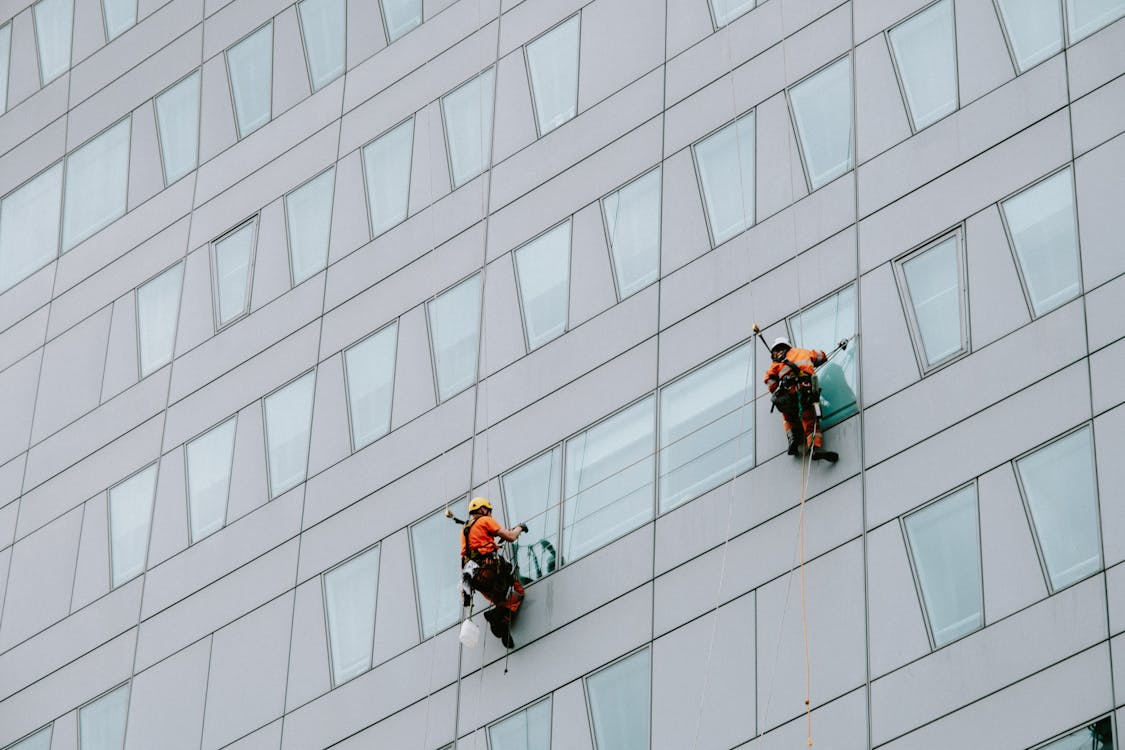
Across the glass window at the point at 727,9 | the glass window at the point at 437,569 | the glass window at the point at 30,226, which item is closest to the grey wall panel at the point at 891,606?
the glass window at the point at 437,569

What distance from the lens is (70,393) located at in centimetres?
3906

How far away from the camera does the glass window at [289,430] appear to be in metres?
34.2

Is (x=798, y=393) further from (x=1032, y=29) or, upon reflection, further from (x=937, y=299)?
(x=1032, y=29)

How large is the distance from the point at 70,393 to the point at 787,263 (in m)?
14.9

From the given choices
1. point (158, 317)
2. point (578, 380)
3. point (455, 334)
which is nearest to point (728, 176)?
point (578, 380)

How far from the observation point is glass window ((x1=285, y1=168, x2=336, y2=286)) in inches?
1423

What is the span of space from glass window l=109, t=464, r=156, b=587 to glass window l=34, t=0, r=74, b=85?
1041 centimetres

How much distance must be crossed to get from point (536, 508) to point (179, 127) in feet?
42.9

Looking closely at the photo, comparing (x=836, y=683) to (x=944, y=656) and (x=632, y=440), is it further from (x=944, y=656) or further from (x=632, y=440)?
(x=632, y=440)

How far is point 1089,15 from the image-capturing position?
28375 millimetres

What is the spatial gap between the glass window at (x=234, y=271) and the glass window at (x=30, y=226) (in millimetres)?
5096

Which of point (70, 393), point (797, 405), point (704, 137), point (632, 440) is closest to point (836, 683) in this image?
point (797, 405)

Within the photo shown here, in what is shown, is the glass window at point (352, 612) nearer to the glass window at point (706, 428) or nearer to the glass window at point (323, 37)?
the glass window at point (706, 428)

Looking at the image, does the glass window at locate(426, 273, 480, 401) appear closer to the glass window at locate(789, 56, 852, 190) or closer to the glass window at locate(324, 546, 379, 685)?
the glass window at locate(324, 546, 379, 685)
